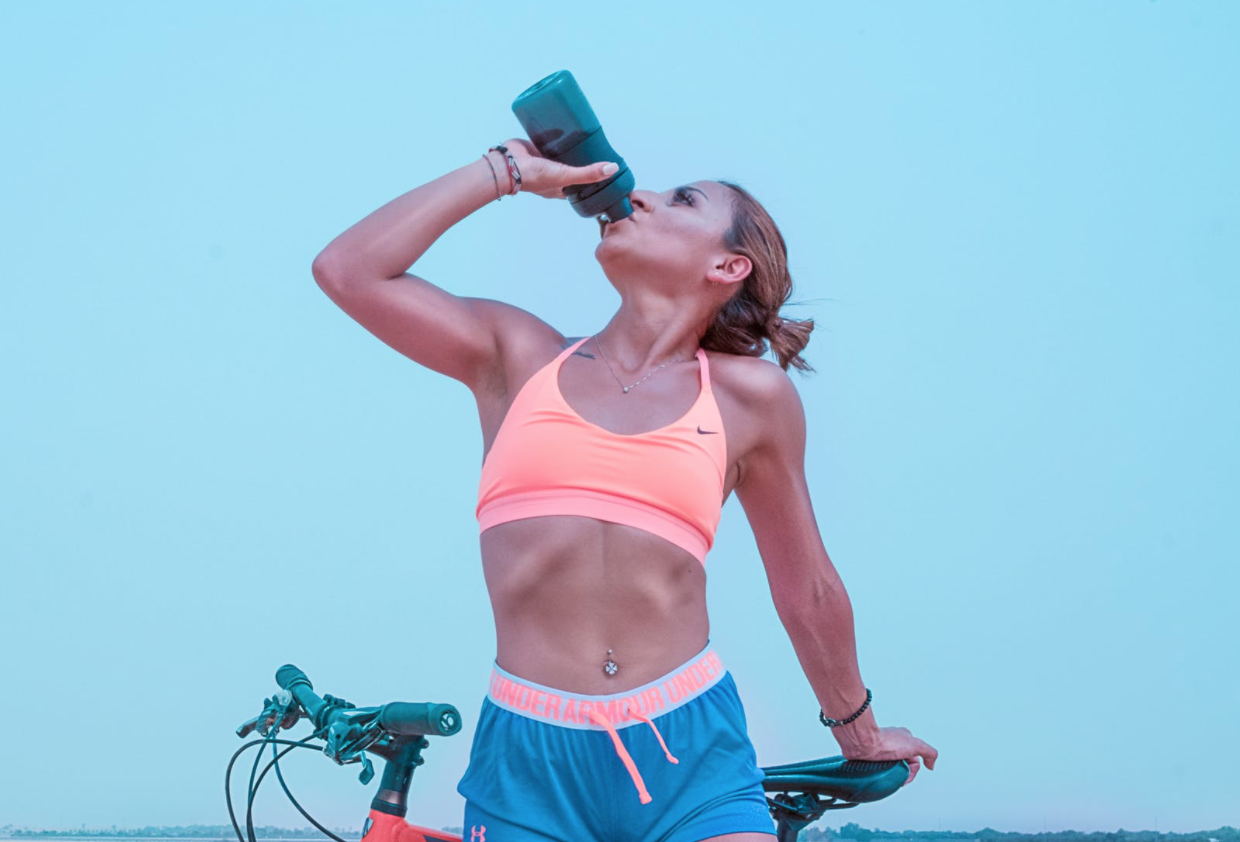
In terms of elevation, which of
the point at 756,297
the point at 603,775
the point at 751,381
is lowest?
the point at 603,775

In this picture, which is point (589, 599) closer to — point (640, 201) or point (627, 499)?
point (627, 499)

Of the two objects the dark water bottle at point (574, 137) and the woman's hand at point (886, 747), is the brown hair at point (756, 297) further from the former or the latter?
the woman's hand at point (886, 747)

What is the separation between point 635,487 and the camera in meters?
1.53

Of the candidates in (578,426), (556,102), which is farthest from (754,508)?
(556,102)

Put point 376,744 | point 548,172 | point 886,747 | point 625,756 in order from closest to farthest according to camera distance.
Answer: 1. point 625,756
2. point 376,744
3. point 548,172
4. point 886,747

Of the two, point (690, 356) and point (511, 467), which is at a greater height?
point (690, 356)

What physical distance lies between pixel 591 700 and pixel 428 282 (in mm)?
617

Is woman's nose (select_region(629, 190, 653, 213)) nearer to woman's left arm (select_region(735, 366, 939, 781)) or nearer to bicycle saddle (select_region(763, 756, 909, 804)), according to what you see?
woman's left arm (select_region(735, 366, 939, 781))

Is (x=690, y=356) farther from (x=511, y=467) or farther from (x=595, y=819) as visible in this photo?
(x=595, y=819)

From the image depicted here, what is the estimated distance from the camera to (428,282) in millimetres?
1689

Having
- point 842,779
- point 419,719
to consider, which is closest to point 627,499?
point 419,719

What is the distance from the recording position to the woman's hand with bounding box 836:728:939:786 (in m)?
1.84

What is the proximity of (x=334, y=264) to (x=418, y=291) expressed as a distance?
4.5 inches

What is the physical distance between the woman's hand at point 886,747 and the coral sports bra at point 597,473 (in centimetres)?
46
